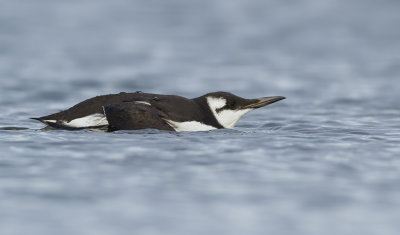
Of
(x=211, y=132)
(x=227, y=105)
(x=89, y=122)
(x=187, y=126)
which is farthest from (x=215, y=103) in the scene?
(x=89, y=122)

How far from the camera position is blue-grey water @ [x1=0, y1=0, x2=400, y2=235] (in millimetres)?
6488

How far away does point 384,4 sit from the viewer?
22.5 meters

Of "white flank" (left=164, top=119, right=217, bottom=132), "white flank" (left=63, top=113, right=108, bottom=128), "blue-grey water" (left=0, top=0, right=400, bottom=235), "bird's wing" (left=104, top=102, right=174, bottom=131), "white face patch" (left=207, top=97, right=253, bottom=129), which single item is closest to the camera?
"blue-grey water" (left=0, top=0, right=400, bottom=235)

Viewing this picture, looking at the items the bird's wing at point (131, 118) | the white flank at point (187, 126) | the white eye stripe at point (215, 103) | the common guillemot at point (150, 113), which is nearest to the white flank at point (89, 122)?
the common guillemot at point (150, 113)

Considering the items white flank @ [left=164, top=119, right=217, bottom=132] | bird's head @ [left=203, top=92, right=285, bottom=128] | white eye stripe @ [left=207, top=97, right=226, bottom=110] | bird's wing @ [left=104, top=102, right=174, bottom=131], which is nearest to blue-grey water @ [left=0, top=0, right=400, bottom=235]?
bird's wing @ [left=104, top=102, right=174, bottom=131]

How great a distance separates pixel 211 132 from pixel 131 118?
39.4 inches

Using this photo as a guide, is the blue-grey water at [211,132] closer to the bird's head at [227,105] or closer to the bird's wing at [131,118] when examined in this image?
the bird's wing at [131,118]

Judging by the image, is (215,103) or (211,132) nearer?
(211,132)

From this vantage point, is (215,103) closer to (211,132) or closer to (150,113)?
(211,132)

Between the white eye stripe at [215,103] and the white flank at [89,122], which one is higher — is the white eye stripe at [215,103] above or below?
above

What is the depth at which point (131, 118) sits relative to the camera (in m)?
9.19

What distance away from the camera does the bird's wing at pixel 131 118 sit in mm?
9180

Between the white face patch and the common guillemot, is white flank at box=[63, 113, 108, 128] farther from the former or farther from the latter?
the white face patch

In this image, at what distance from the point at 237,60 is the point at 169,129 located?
8309mm
